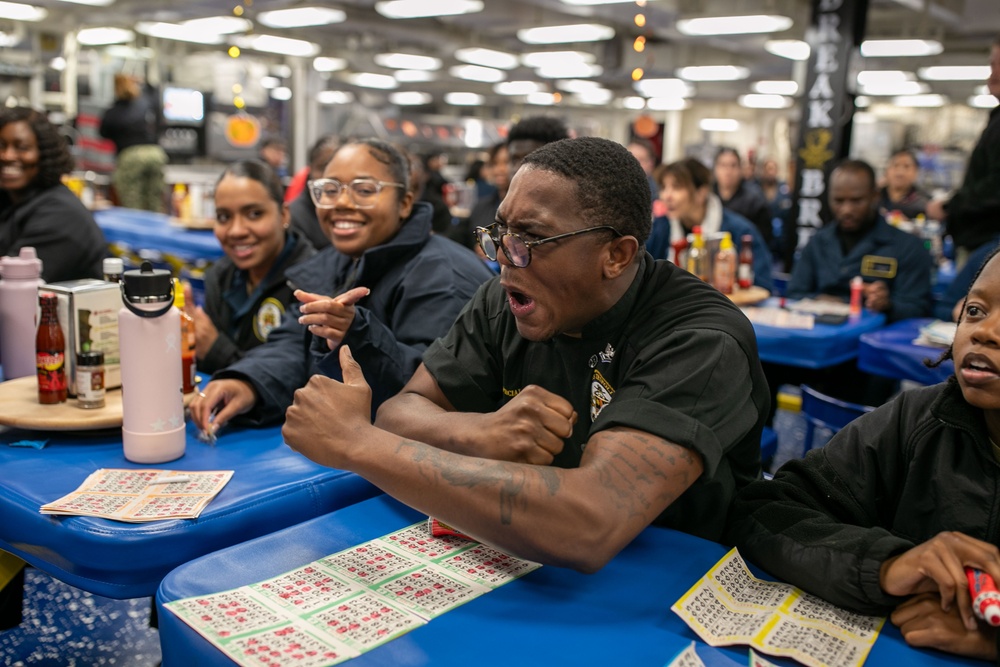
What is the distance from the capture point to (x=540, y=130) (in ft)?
14.9

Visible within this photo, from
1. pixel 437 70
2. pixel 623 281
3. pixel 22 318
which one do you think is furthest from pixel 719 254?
pixel 437 70

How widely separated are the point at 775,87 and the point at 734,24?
369 inches

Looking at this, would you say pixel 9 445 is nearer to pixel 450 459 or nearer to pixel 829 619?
pixel 450 459

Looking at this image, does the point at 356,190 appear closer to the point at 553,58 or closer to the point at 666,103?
the point at 553,58

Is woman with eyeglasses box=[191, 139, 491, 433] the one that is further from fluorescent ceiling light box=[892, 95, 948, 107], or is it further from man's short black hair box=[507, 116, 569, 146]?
fluorescent ceiling light box=[892, 95, 948, 107]

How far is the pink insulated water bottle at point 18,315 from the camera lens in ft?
7.60

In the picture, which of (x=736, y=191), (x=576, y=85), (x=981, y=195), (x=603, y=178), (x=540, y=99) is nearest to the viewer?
(x=603, y=178)

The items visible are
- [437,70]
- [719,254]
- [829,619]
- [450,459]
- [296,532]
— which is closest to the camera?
[829,619]

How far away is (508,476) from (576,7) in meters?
10.8

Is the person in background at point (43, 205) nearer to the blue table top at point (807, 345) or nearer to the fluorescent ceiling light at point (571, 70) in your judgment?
the blue table top at point (807, 345)

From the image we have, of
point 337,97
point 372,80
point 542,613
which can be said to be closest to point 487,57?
point 372,80

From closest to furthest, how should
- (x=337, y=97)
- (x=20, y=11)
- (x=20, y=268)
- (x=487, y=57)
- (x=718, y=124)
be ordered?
1. (x=20, y=268)
2. (x=20, y=11)
3. (x=487, y=57)
4. (x=337, y=97)
5. (x=718, y=124)

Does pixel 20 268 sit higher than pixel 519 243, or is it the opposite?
pixel 519 243

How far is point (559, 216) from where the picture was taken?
153cm
